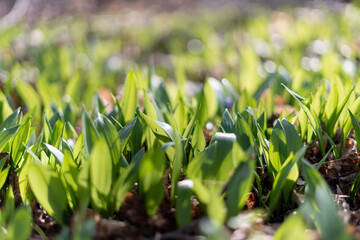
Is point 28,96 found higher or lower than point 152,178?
lower

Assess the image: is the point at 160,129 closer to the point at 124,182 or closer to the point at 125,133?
the point at 125,133

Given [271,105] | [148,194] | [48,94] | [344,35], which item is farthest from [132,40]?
[148,194]

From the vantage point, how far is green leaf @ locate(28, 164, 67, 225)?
1.14 m

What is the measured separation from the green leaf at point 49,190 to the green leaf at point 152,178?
23 centimetres

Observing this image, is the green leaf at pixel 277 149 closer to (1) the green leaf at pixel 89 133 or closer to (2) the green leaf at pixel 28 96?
(1) the green leaf at pixel 89 133

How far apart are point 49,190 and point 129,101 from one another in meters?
0.64

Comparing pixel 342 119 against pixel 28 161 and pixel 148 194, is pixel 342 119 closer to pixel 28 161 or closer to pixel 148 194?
pixel 148 194

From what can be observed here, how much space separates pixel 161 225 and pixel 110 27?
504 centimetres

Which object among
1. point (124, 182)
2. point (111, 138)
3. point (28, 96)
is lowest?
point (28, 96)

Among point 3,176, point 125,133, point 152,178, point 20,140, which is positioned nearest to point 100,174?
point 152,178

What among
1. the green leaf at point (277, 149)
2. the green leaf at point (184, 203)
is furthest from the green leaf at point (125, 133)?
the green leaf at point (277, 149)

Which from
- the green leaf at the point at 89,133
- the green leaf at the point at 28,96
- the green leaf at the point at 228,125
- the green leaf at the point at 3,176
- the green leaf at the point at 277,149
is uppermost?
the green leaf at the point at 89,133

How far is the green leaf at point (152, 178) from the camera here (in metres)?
1.10

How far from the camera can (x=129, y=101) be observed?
1727 millimetres
